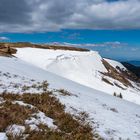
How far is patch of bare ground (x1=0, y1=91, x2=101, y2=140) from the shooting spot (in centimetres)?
1226

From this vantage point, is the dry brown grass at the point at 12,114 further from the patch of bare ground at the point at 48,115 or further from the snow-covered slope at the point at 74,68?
the snow-covered slope at the point at 74,68

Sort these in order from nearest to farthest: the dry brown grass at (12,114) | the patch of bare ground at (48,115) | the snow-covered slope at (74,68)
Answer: the patch of bare ground at (48,115), the dry brown grass at (12,114), the snow-covered slope at (74,68)

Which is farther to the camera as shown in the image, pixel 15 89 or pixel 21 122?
pixel 15 89

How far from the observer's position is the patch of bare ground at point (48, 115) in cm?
1226

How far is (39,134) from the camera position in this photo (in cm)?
1212

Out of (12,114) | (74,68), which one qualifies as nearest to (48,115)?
(12,114)

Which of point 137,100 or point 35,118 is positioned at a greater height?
point 35,118

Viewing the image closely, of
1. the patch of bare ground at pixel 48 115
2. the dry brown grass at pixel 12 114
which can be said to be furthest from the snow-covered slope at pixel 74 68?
the dry brown grass at pixel 12 114

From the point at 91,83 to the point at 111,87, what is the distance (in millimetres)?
5091

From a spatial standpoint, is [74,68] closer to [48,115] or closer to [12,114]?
[48,115]

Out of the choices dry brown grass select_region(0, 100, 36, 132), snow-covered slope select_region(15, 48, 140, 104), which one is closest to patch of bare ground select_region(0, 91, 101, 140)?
dry brown grass select_region(0, 100, 36, 132)

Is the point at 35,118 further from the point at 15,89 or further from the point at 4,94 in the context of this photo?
the point at 15,89

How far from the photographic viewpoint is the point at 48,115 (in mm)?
15453

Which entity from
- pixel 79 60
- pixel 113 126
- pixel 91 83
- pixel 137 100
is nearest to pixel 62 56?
pixel 79 60
